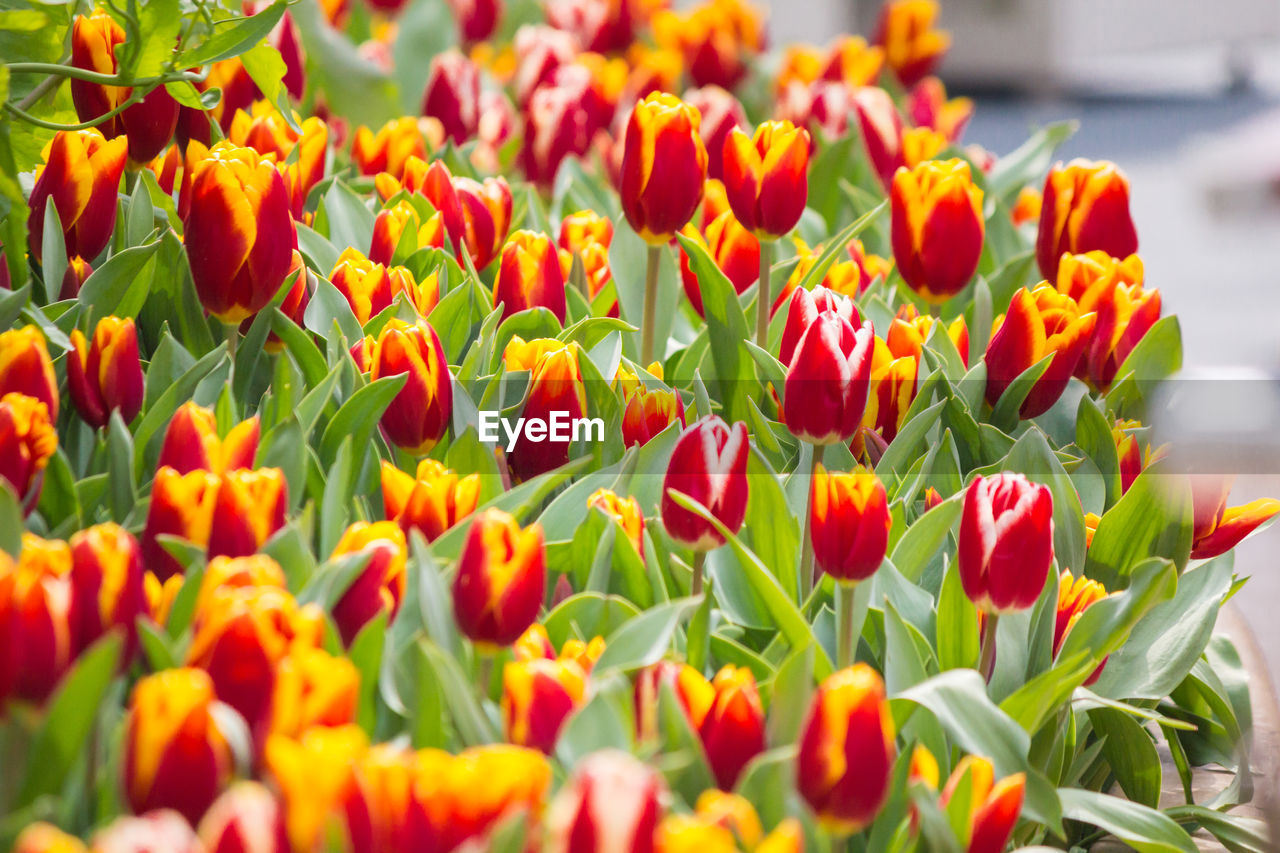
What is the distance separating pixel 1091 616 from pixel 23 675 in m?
0.48

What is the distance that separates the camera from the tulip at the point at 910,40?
2.15 metres

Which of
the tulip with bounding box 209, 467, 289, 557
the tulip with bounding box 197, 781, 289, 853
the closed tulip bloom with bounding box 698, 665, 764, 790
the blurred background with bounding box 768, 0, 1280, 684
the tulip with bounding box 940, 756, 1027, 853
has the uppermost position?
the tulip with bounding box 209, 467, 289, 557

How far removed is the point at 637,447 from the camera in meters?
0.80

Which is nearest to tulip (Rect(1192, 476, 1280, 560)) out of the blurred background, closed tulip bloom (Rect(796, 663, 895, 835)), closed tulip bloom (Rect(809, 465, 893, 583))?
closed tulip bloom (Rect(809, 465, 893, 583))

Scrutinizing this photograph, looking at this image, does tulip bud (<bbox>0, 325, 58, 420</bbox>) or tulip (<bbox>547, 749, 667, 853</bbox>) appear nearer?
tulip (<bbox>547, 749, 667, 853</bbox>)

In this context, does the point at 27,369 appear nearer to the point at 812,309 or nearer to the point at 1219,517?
the point at 812,309

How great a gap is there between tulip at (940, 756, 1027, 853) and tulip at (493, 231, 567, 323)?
499 millimetres

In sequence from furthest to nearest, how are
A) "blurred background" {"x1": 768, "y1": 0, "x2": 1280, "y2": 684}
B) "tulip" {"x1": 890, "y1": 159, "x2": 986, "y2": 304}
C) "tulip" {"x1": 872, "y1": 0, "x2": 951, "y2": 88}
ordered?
"blurred background" {"x1": 768, "y1": 0, "x2": 1280, "y2": 684} → "tulip" {"x1": 872, "y1": 0, "x2": 951, "y2": 88} → "tulip" {"x1": 890, "y1": 159, "x2": 986, "y2": 304}

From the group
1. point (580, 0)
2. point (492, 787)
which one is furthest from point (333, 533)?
point (580, 0)

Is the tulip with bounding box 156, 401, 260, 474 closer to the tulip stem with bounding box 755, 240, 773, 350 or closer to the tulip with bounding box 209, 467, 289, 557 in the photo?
the tulip with bounding box 209, 467, 289, 557

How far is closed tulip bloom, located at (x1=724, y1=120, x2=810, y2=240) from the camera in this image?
101cm

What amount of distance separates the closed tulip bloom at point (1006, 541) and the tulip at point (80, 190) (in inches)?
23.9

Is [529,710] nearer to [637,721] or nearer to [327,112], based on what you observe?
[637,721]

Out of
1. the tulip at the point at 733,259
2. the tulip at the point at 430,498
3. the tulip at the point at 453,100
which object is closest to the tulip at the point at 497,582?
the tulip at the point at 430,498
